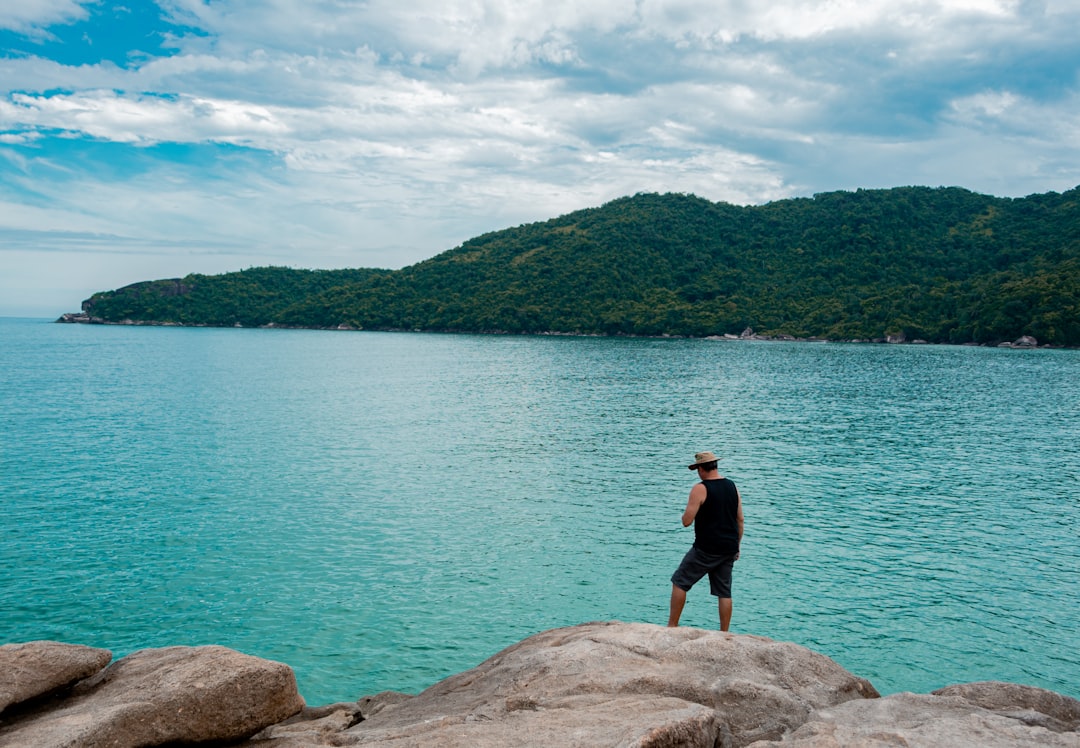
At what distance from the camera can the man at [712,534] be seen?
37.0 feet

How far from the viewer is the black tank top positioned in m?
11.3

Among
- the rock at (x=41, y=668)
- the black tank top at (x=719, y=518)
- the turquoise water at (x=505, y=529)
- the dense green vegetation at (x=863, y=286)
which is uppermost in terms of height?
the dense green vegetation at (x=863, y=286)

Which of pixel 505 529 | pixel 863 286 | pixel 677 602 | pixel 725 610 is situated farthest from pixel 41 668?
pixel 863 286

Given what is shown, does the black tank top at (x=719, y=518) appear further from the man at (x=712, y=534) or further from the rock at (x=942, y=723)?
the rock at (x=942, y=723)

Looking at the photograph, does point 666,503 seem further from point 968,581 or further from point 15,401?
point 15,401

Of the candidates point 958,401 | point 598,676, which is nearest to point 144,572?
point 598,676

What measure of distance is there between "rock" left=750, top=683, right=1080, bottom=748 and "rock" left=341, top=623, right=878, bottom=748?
585 millimetres

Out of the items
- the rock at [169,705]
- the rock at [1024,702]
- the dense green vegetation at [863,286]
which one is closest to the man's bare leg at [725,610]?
the rock at [1024,702]

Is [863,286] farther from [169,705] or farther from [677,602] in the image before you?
[169,705]

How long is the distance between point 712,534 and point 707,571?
0.66 meters

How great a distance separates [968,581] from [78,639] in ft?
67.8

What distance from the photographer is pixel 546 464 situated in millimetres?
32688

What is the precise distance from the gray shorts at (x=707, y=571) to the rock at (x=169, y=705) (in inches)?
240

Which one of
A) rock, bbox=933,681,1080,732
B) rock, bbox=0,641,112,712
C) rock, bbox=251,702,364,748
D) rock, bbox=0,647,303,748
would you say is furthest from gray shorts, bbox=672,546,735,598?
rock, bbox=0,641,112,712
